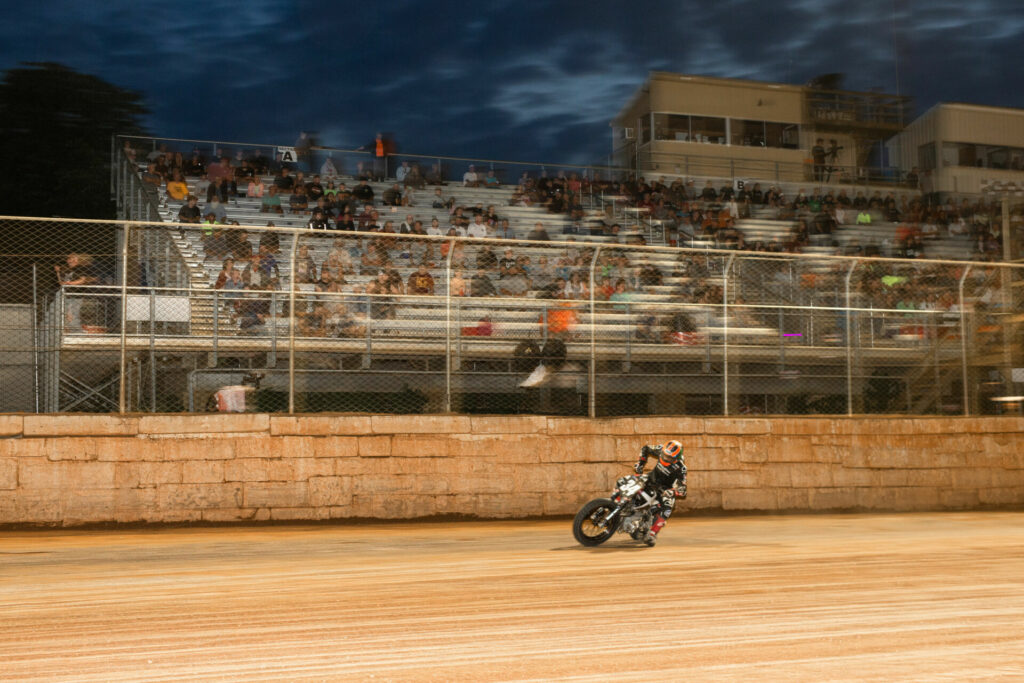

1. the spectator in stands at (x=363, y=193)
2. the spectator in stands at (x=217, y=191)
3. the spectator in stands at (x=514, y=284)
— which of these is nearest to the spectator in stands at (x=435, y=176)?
the spectator in stands at (x=363, y=193)

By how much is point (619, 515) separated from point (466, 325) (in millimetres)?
2731

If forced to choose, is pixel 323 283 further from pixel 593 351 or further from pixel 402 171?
pixel 402 171

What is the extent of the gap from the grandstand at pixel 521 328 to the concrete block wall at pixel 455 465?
226 millimetres

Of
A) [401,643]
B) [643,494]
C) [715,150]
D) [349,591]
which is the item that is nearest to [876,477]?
[643,494]

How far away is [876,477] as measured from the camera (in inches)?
482

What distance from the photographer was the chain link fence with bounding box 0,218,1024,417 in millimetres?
9531

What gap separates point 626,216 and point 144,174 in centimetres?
844

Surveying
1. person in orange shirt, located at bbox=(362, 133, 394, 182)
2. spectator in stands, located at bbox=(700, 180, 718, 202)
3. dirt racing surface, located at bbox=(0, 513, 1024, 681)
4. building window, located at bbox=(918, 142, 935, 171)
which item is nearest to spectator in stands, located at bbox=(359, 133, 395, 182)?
person in orange shirt, located at bbox=(362, 133, 394, 182)

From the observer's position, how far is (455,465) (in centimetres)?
1072

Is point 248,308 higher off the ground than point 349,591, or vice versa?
point 248,308

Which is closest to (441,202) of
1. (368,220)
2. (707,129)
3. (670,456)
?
(368,220)

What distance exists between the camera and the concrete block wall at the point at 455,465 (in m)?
9.73

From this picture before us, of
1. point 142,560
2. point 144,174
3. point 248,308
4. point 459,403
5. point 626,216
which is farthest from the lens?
point 626,216

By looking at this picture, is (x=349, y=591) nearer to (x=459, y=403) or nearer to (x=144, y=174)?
(x=459, y=403)
